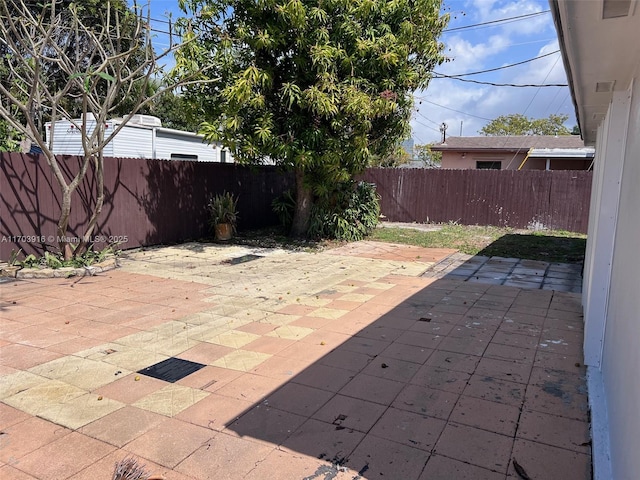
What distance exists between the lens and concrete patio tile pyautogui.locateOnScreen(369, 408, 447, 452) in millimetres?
2629

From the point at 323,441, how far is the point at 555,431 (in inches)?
55.6

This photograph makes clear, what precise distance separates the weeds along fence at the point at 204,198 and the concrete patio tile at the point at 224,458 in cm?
597

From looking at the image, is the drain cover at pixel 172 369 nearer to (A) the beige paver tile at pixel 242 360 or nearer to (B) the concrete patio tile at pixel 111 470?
(A) the beige paver tile at pixel 242 360

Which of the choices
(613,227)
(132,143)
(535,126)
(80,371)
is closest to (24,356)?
(80,371)

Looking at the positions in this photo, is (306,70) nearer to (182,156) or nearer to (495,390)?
(182,156)

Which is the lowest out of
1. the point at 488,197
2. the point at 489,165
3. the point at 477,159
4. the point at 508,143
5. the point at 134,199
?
the point at 134,199

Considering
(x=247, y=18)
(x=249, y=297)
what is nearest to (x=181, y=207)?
(x=247, y=18)

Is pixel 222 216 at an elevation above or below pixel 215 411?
above

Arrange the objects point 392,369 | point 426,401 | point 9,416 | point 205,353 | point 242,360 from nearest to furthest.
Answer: point 9,416 < point 426,401 < point 392,369 < point 242,360 < point 205,353

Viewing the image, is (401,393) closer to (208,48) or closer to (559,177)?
(208,48)

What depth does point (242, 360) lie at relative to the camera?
3785 mm

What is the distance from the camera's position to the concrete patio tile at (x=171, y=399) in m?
2.99

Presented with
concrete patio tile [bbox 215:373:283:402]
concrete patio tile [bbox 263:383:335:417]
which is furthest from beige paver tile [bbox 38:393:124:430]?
concrete patio tile [bbox 263:383:335:417]

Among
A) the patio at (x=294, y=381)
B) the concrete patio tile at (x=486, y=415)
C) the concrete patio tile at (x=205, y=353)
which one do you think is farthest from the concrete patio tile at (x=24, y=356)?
the concrete patio tile at (x=486, y=415)
